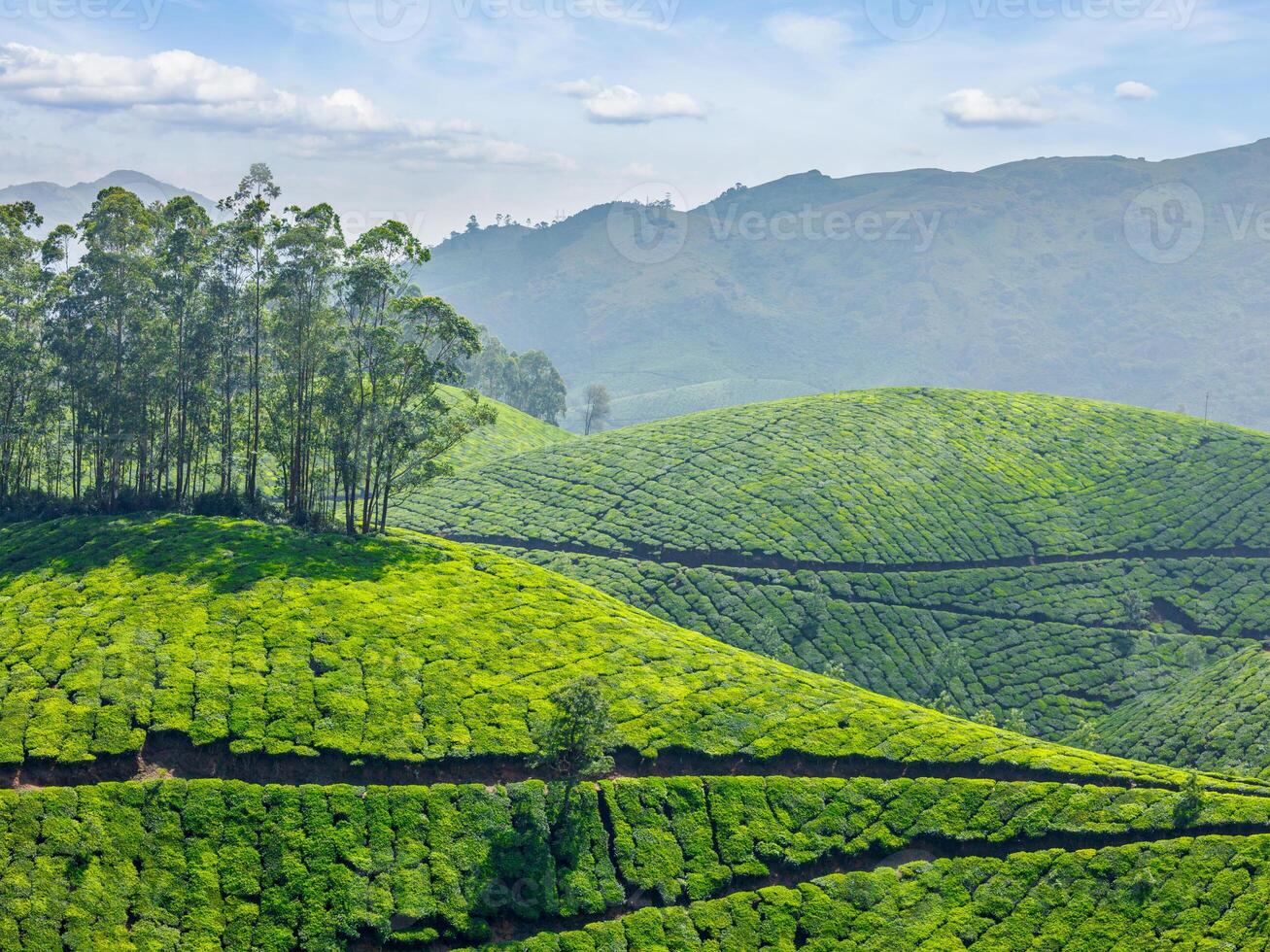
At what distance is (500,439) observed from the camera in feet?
548

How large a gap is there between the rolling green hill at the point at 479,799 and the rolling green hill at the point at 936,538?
24.3m

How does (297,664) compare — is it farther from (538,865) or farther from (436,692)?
(538,865)

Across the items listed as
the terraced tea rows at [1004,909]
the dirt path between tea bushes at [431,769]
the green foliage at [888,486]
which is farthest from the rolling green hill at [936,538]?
the dirt path between tea bushes at [431,769]

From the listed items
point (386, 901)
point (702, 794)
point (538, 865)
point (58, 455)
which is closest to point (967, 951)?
point (702, 794)

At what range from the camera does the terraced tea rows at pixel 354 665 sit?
5594 centimetres

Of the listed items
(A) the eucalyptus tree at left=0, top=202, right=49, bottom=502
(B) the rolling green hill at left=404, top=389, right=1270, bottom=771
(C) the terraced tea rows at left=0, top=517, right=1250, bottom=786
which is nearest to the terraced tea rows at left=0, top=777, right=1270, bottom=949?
(C) the terraced tea rows at left=0, top=517, right=1250, bottom=786

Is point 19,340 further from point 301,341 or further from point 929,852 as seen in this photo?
point 929,852

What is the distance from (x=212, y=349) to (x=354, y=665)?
34504mm

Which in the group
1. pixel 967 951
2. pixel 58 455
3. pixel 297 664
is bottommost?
pixel 967 951

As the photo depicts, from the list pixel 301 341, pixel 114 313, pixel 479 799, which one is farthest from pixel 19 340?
pixel 479 799

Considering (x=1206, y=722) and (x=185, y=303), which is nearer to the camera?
(x=1206, y=722)

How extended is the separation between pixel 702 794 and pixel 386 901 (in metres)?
17.7

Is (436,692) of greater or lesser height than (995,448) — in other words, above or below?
below

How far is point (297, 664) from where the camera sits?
201 ft
